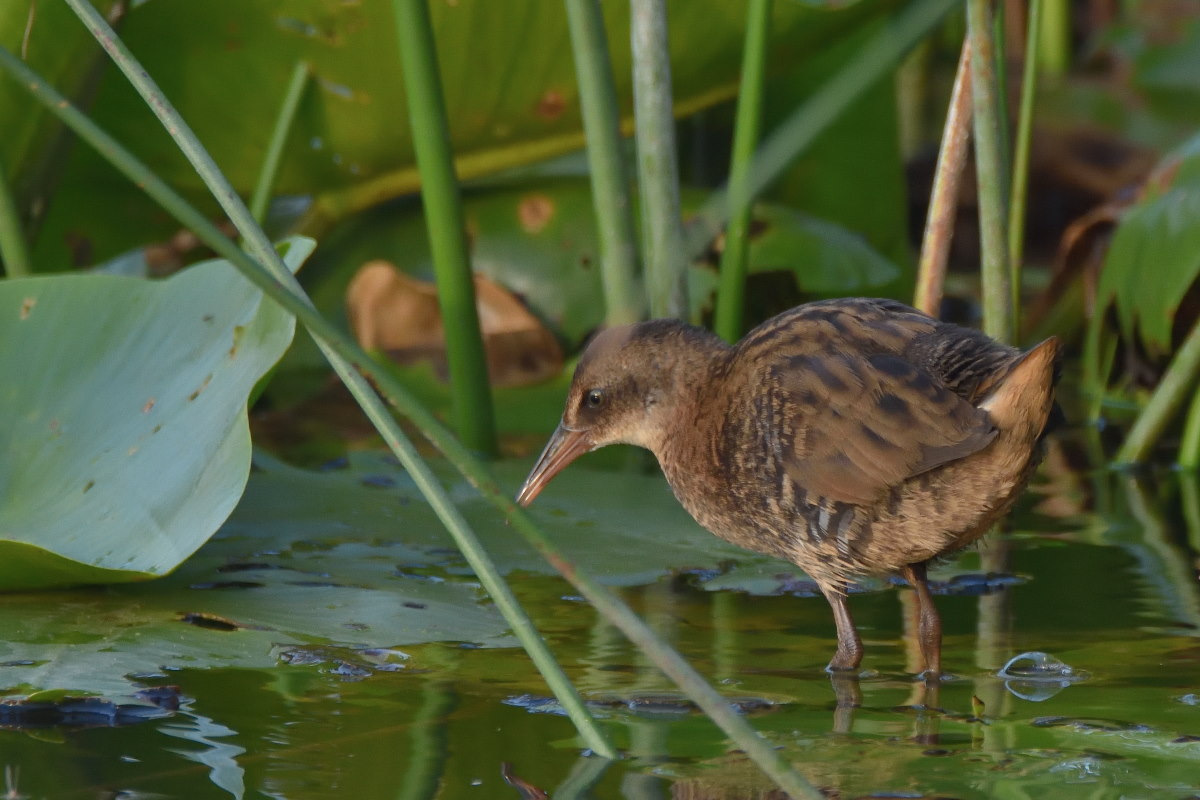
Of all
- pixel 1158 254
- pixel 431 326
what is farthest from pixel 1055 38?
pixel 431 326

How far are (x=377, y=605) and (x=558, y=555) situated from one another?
988 mm

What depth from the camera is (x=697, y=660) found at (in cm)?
227

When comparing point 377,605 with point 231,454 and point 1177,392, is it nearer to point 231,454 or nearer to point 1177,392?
point 231,454

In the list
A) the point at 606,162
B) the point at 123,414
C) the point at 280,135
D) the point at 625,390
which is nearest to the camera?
the point at 123,414

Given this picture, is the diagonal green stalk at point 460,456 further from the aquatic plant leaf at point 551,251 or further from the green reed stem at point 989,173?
the aquatic plant leaf at point 551,251

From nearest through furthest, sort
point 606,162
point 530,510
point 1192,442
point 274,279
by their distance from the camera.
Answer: point 274,279, point 530,510, point 606,162, point 1192,442

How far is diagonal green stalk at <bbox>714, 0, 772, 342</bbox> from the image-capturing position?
2.97 metres

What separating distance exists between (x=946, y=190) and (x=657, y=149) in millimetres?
558

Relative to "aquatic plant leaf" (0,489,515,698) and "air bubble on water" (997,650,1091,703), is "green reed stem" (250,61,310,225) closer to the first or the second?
"aquatic plant leaf" (0,489,515,698)

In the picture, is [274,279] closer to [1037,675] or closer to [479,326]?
[1037,675]

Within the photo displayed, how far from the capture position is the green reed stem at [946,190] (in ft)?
9.77

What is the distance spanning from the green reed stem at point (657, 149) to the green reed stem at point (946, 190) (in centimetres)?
48

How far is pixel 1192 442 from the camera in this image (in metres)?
3.40

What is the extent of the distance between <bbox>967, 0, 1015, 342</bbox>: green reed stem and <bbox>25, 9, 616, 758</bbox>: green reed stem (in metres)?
1.39
